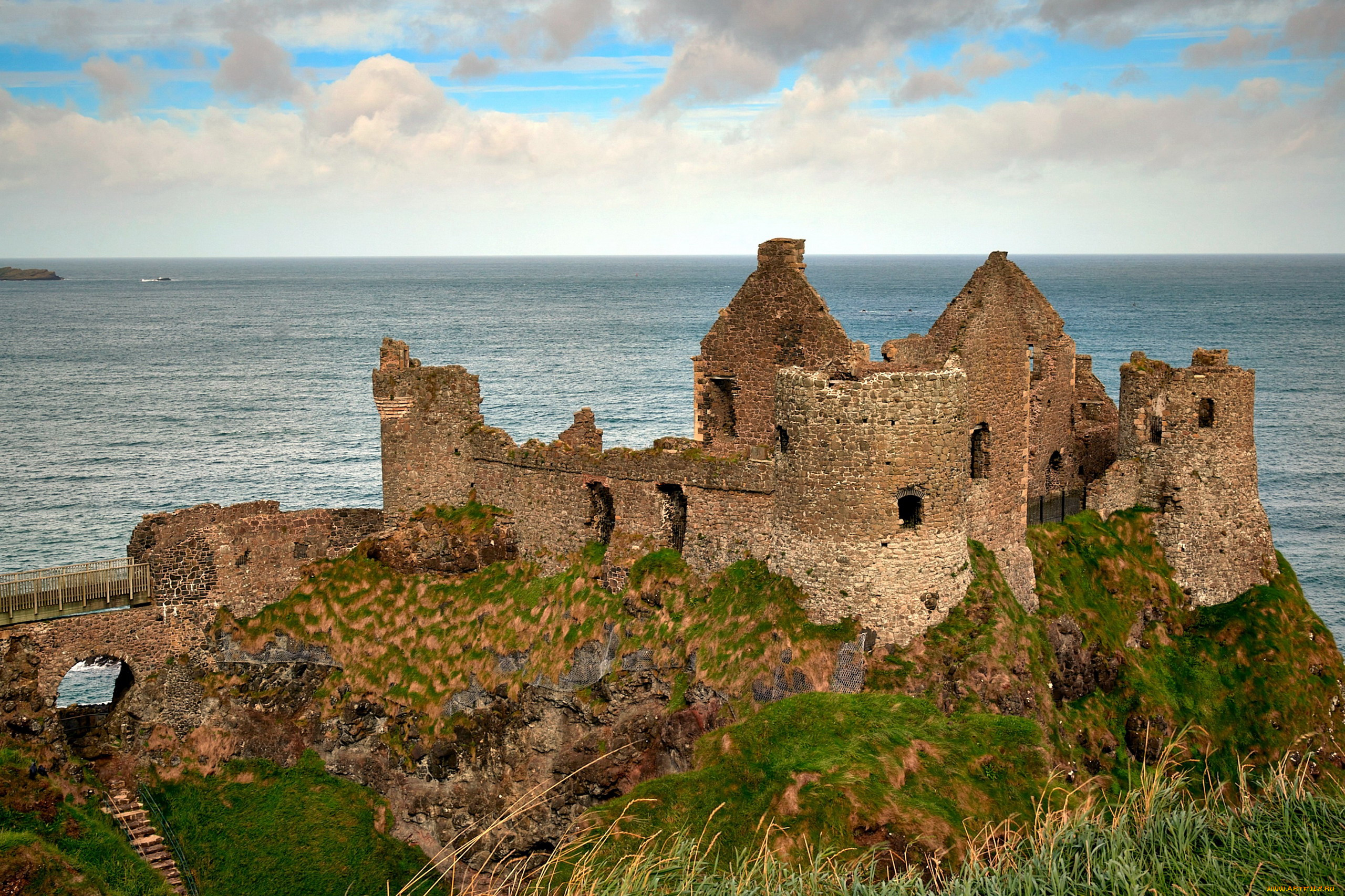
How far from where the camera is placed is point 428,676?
33.4 meters

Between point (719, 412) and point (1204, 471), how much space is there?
44.9 feet

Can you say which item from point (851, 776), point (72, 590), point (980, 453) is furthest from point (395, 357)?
point (851, 776)

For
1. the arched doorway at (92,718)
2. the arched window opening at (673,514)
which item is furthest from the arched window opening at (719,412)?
the arched doorway at (92,718)

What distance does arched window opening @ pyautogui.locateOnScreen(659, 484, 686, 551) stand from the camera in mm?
31547

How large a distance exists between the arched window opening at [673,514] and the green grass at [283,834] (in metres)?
10.8

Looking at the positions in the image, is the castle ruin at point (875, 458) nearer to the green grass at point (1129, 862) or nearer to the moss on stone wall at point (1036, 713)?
the moss on stone wall at point (1036, 713)

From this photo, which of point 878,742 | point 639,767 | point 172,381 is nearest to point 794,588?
point 878,742

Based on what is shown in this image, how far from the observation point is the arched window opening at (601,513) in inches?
1309

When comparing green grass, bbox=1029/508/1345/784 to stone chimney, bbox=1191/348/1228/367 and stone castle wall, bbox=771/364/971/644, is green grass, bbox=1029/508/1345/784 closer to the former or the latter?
stone chimney, bbox=1191/348/1228/367

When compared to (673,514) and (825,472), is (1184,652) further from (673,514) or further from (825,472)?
(673,514)

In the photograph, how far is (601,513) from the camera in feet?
110

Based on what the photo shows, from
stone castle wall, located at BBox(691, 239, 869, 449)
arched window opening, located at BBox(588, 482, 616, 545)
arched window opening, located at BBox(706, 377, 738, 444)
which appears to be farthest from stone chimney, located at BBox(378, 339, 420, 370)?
arched window opening, located at BBox(706, 377, 738, 444)

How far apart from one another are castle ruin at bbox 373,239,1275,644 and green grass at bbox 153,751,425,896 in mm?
8417

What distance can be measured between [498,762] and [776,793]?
10137 mm
